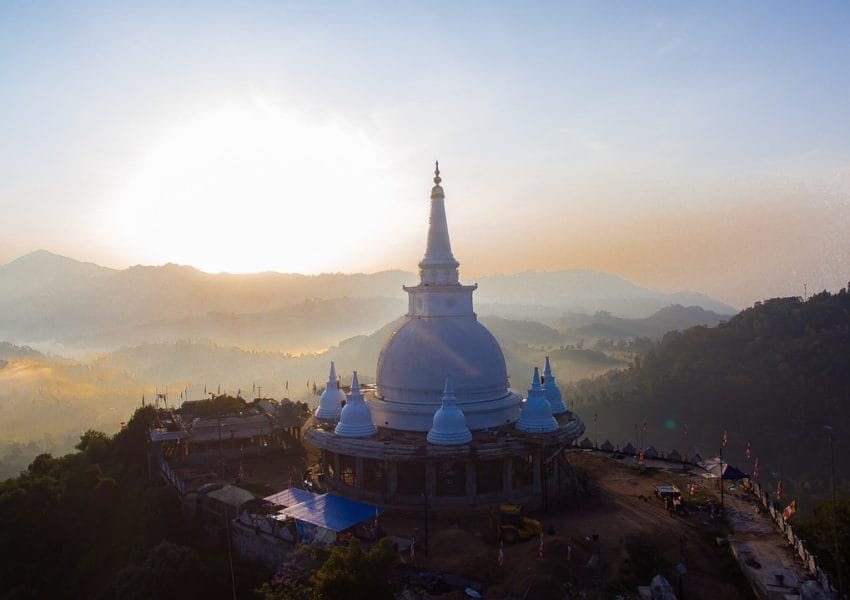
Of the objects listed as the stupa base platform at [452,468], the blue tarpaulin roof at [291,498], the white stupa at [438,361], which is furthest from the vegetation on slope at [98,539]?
the white stupa at [438,361]

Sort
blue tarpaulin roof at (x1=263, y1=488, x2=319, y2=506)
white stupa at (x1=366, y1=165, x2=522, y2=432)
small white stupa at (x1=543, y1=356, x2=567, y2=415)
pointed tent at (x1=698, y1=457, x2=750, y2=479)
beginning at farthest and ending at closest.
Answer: small white stupa at (x1=543, y1=356, x2=567, y2=415) → pointed tent at (x1=698, y1=457, x2=750, y2=479) → white stupa at (x1=366, y1=165, x2=522, y2=432) → blue tarpaulin roof at (x1=263, y1=488, x2=319, y2=506)

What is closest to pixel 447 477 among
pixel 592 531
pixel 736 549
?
pixel 592 531

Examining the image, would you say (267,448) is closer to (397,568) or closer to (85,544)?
(85,544)

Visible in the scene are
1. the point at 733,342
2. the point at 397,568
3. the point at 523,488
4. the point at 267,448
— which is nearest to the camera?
the point at 397,568

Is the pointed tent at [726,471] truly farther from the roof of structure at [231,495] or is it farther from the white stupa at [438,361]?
the roof of structure at [231,495]

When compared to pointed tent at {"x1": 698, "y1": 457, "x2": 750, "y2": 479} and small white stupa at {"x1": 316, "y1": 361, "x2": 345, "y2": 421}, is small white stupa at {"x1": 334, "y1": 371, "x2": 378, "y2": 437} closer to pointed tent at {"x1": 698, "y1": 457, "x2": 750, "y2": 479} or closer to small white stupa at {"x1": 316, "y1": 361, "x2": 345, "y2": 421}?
small white stupa at {"x1": 316, "y1": 361, "x2": 345, "y2": 421}

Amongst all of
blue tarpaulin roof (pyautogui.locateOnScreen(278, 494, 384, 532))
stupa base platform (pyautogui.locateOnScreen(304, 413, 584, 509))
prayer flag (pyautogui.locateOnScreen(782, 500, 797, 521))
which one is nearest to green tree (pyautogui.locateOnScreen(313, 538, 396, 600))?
blue tarpaulin roof (pyautogui.locateOnScreen(278, 494, 384, 532))
